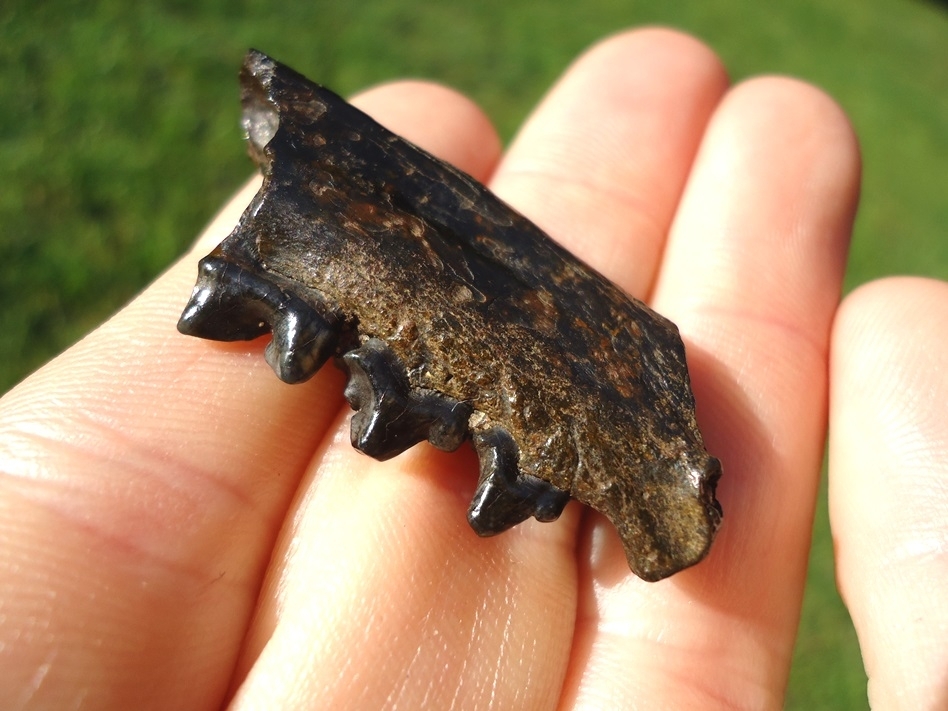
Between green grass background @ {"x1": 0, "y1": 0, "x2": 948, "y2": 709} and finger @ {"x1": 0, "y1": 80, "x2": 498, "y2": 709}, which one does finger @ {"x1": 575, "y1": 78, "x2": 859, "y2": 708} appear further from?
green grass background @ {"x1": 0, "y1": 0, "x2": 948, "y2": 709}

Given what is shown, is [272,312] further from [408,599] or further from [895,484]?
[895,484]

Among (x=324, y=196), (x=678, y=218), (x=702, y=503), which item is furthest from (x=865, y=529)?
(x=324, y=196)

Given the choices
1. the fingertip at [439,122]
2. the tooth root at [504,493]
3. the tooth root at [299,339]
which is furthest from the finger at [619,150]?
the tooth root at [299,339]

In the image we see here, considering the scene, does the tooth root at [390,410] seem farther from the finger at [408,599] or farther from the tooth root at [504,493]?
the finger at [408,599]

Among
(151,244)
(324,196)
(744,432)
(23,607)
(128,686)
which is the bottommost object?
(151,244)

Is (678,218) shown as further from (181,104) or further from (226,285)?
(181,104)

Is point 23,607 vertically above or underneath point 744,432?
underneath
